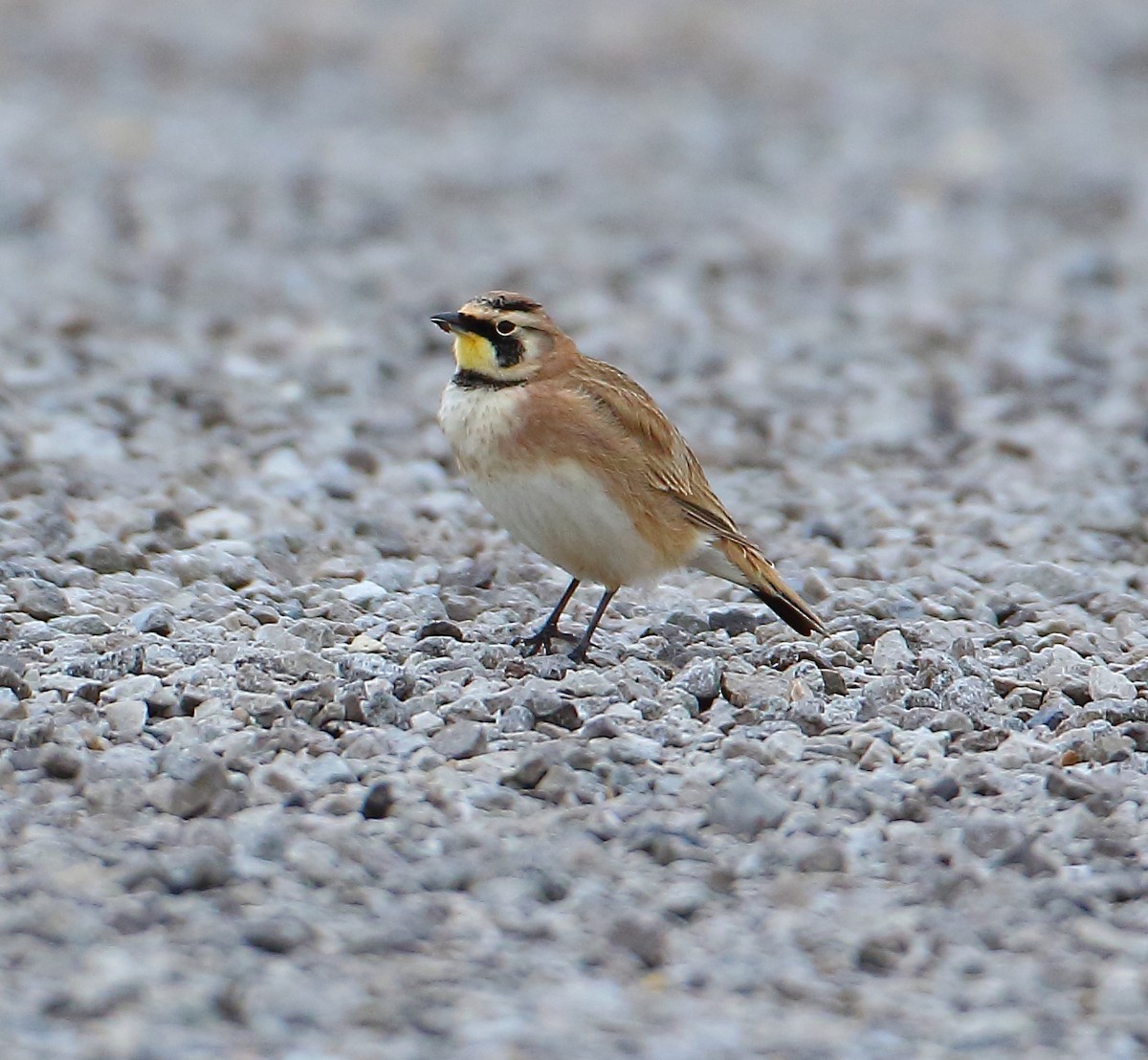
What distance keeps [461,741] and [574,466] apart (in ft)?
3.93

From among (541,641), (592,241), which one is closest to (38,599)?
→ (541,641)

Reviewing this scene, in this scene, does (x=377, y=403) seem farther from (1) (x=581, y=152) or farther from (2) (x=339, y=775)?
(1) (x=581, y=152)

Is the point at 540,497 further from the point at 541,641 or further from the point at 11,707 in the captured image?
the point at 11,707

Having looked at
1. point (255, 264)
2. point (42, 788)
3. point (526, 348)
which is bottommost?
point (42, 788)

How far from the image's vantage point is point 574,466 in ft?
20.3

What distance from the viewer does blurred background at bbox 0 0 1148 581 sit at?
920 centimetres

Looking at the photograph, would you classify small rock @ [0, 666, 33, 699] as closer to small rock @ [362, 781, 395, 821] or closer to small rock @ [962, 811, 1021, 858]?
small rock @ [362, 781, 395, 821]

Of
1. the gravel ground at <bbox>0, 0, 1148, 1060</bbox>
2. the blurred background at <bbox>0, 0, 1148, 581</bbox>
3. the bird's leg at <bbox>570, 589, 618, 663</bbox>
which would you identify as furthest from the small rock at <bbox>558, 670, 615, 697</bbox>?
the blurred background at <bbox>0, 0, 1148, 581</bbox>

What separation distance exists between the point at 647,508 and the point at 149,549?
6.67ft

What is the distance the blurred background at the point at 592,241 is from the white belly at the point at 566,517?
65.0 inches

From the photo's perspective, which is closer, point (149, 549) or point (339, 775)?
point (339, 775)

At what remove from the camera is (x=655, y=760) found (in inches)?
209

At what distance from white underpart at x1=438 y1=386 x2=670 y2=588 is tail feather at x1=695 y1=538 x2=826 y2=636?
1.28ft

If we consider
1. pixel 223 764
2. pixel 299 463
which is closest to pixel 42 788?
pixel 223 764
